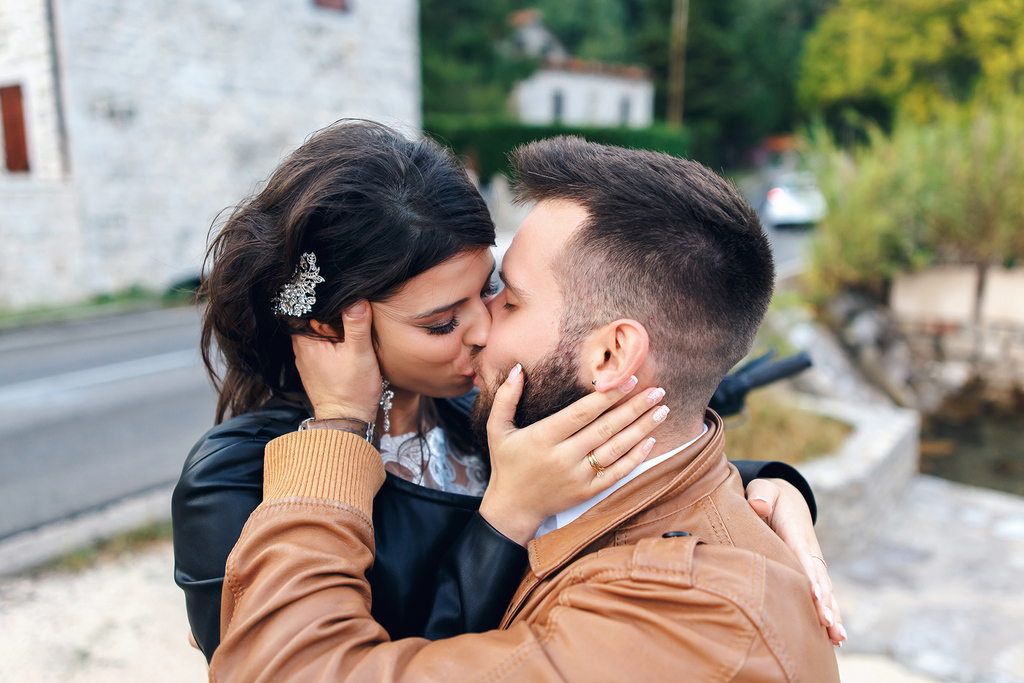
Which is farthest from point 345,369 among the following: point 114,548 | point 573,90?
point 573,90

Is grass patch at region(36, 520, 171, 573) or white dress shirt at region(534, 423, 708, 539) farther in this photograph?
grass patch at region(36, 520, 171, 573)

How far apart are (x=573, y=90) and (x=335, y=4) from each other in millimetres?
18452

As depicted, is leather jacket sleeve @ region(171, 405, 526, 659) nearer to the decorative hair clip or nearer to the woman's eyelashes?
the decorative hair clip

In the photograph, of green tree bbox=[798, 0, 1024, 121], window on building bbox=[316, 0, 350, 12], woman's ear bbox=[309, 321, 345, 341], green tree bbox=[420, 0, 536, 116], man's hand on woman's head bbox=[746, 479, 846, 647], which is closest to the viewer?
man's hand on woman's head bbox=[746, 479, 846, 647]

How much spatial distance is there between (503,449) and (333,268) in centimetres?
57

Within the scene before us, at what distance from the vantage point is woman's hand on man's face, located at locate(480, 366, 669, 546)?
1.35m

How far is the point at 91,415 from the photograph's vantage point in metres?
6.37

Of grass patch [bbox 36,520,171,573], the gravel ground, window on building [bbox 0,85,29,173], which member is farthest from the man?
window on building [bbox 0,85,29,173]

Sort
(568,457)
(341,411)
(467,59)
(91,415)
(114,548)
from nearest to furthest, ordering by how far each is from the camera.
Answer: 1. (568,457)
2. (341,411)
3. (114,548)
4. (91,415)
5. (467,59)

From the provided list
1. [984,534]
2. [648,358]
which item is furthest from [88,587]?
[984,534]

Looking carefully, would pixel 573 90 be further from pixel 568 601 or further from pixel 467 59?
pixel 568 601

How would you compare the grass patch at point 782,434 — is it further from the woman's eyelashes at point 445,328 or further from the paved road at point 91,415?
the paved road at point 91,415

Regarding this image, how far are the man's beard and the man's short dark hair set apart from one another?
4 centimetres

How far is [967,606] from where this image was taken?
3953mm
